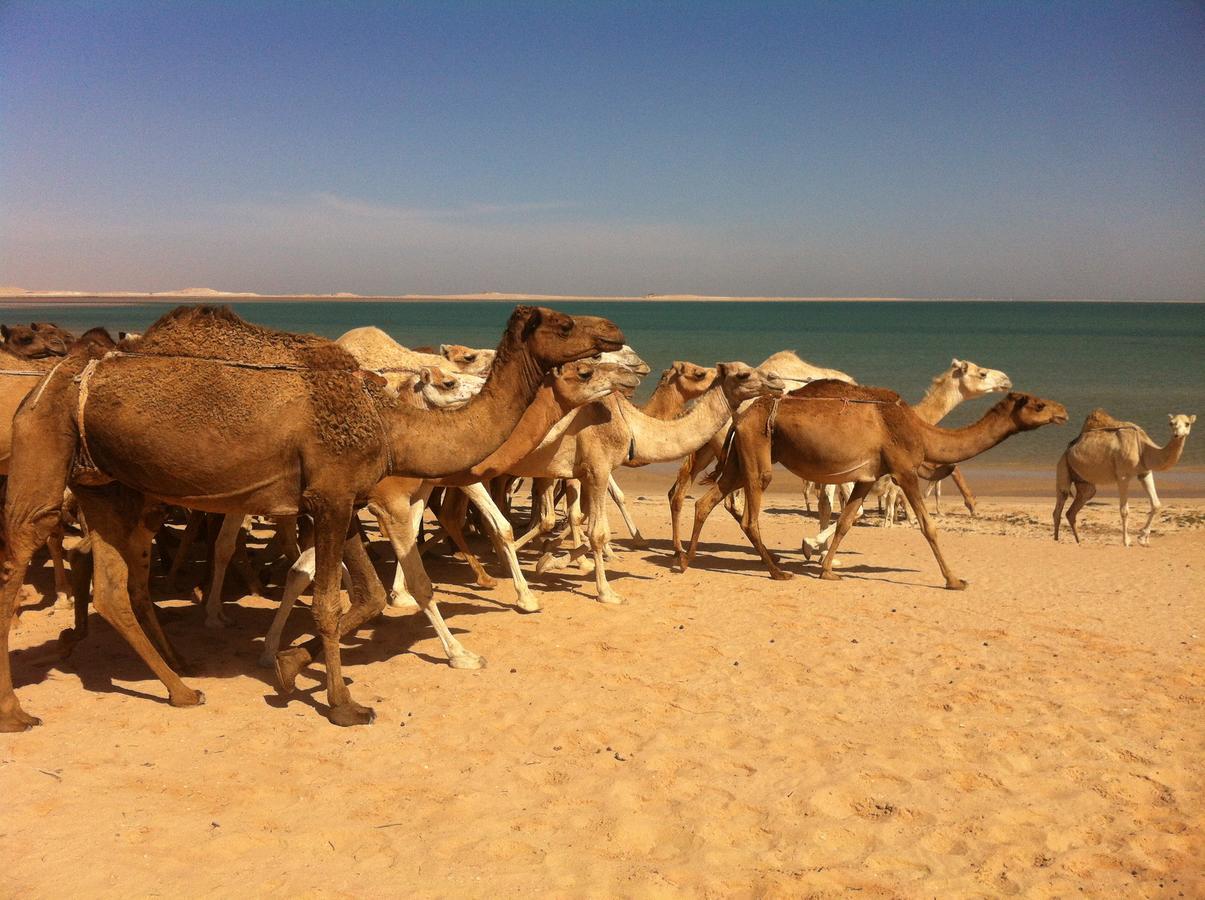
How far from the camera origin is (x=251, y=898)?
14.4ft

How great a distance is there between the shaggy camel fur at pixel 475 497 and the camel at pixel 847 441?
278 centimetres

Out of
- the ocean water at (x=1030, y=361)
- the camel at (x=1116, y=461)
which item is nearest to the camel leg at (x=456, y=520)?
the camel at (x=1116, y=461)

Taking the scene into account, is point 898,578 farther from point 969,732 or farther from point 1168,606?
point 969,732

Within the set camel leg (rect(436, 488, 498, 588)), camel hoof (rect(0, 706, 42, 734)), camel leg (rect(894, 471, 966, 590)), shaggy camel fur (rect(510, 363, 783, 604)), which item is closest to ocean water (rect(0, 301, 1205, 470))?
camel leg (rect(894, 471, 966, 590))

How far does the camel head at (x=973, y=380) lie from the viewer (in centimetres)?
1477

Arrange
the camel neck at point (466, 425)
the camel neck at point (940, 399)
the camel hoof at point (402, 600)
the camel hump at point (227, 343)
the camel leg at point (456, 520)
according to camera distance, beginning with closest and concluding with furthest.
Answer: the camel hump at point (227, 343)
the camel neck at point (466, 425)
the camel hoof at point (402, 600)
the camel leg at point (456, 520)
the camel neck at point (940, 399)

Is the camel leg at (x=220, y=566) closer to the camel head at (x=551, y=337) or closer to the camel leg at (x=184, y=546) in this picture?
the camel leg at (x=184, y=546)

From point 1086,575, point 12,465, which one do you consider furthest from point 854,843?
point 1086,575

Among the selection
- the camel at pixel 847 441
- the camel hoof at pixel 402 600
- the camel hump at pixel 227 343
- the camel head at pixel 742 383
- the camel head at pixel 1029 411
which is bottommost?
the camel hoof at pixel 402 600

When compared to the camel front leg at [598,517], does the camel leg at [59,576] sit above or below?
below

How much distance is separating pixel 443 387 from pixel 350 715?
300 cm

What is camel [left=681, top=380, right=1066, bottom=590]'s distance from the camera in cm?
1134

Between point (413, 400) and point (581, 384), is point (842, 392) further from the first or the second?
point (413, 400)

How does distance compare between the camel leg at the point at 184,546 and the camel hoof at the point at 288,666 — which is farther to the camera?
the camel leg at the point at 184,546
